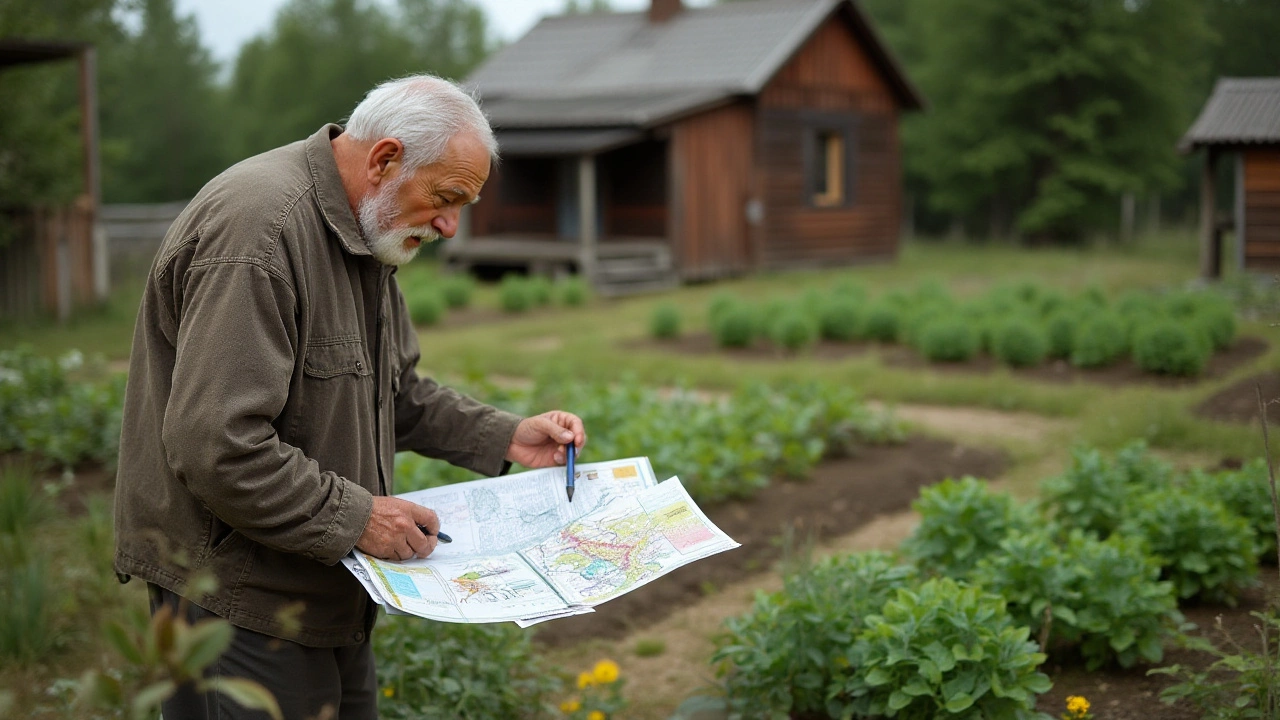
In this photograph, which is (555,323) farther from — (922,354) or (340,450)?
(340,450)

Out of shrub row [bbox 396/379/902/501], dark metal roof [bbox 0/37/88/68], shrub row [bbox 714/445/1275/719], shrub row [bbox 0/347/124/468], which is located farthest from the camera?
dark metal roof [bbox 0/37/88/68]

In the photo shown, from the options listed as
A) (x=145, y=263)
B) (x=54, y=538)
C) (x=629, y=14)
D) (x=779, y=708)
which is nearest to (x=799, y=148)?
(x=629, y=14)

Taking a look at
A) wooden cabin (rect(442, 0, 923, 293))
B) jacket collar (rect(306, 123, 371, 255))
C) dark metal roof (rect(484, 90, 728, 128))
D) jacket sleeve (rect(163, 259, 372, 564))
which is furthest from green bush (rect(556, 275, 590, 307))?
jacket sleeve (rect(163, 259, 372, 564))

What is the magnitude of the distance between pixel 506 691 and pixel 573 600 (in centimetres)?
124

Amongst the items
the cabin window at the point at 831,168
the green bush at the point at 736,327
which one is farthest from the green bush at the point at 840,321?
the cabin window at the point at 831,168

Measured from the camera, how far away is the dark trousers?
2.23 metres

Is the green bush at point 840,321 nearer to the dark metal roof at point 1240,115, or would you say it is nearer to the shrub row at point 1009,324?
the shrub row at point 1009,324

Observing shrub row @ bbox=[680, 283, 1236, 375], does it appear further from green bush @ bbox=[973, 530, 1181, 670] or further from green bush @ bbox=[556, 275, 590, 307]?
green bush @ bbox=[973, 530, 1181, 670]

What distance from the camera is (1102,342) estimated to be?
8898mm

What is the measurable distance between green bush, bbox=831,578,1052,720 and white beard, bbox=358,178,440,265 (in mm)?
1555

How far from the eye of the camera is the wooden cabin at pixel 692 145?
17.7 m

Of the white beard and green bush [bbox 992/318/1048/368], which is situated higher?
the white beard

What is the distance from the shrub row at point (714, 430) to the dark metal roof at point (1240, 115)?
4.39 metres

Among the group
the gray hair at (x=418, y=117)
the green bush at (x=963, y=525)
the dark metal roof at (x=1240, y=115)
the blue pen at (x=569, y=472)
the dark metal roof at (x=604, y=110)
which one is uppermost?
the dark metal roof at (x=604, y=110)
